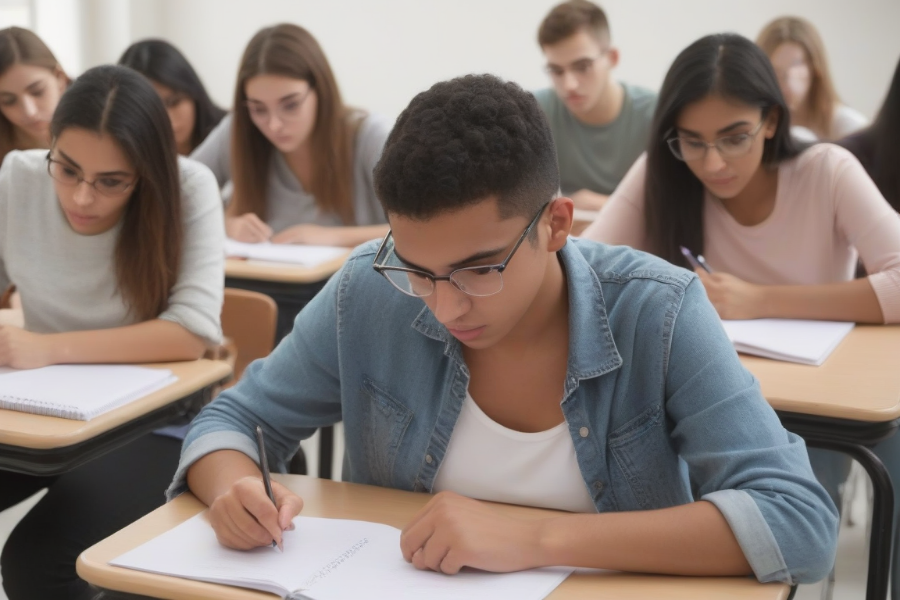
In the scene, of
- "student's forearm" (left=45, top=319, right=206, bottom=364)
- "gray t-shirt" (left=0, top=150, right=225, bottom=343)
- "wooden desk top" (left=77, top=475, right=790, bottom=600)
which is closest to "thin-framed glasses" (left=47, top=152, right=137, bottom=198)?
"gray t-shirt" (left=0, top=150, right=225, bottom=343)

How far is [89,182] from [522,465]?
1141 millimetres

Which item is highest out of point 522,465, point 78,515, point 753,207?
point 753,207

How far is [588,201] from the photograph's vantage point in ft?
11.8

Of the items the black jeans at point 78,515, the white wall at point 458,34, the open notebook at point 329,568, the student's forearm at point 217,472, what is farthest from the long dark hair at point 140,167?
the white wall at point 458,34

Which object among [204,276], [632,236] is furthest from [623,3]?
[204,276]

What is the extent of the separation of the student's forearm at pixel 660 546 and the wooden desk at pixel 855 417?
2.02 feet

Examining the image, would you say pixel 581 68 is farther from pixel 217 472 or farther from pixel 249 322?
pixel 217 472

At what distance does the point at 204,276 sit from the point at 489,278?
1.12 m

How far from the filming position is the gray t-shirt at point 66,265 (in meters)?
2.10

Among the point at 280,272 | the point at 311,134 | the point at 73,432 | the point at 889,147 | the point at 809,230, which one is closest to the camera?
the point at 73,432

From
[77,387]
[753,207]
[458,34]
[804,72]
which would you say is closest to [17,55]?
[77,387]

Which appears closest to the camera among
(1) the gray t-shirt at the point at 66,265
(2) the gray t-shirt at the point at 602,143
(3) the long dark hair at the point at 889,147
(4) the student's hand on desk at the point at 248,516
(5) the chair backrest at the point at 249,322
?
(4) the student's hand on desk at the point at 248,516

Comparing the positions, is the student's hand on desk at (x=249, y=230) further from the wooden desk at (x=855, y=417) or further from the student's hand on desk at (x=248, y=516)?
the student's hand on desk at (x=248, y=516)

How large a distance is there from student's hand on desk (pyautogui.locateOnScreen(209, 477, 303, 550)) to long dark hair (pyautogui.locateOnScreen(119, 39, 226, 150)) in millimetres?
2859
